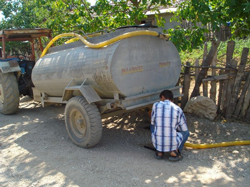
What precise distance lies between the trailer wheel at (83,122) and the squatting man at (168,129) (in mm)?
1011

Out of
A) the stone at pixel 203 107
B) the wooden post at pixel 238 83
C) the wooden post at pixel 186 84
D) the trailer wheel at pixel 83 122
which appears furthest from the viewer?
the wooden post at pixel 186 84

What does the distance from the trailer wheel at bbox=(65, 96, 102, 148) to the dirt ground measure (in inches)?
7.3

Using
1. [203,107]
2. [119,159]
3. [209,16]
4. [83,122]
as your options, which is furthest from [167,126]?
[209,16]

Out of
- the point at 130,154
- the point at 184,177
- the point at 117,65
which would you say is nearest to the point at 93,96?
the point at 117,65

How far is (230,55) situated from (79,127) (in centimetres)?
359

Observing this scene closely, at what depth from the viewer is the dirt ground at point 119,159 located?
137 inches

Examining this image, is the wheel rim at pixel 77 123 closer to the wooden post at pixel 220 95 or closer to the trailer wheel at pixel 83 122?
the trailer wheel at pixel 83 122

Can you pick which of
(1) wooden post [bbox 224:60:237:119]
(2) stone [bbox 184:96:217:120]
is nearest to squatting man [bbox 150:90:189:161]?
(2) stone [bbox 184:96:217:120]

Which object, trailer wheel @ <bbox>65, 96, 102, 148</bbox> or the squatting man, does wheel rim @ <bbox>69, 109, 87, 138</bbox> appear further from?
the squatting man

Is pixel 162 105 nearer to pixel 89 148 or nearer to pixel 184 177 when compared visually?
pixel 184 177

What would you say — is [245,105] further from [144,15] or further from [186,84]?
[144,15]

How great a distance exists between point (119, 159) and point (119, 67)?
4.89 feet

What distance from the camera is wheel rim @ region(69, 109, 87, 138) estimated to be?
15.1 ft

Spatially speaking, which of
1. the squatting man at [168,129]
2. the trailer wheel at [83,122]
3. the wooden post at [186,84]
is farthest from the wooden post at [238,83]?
the trailer wheel at [83,122]
